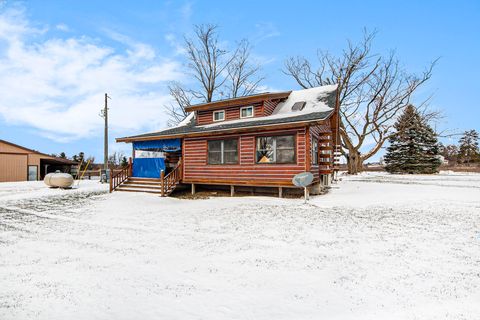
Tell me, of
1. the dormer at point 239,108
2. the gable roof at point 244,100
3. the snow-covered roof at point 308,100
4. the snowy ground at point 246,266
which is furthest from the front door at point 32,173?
the snow-covered roof at point 308,100

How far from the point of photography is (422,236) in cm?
572

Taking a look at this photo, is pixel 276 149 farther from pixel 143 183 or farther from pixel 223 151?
pixel 143 183

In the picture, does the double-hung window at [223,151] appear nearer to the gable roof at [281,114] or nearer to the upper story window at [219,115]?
the gable roof at [281,114]

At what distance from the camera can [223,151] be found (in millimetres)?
13570

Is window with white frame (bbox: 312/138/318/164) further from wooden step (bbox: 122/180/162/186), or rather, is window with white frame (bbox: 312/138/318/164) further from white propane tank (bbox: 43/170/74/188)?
white propane tank (bbox: 43/170/74/188)

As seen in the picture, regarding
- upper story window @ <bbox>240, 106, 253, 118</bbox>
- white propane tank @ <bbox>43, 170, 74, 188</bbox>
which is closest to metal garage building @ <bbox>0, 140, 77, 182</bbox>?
Answer: white propane tank @ <bbox>43, 170, 74, 188</bbox>

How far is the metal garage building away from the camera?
24812mm

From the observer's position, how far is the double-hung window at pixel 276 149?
11.9m

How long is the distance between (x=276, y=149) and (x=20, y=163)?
90.3 ft

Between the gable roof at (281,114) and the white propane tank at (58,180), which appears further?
the white propane tank at (58,180)

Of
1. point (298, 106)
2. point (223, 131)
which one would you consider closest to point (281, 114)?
point (298, 106)

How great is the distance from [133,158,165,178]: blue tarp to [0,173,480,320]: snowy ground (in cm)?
728

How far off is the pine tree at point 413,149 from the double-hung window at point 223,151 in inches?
1103

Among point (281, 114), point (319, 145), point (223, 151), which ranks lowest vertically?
point (223, 151)
